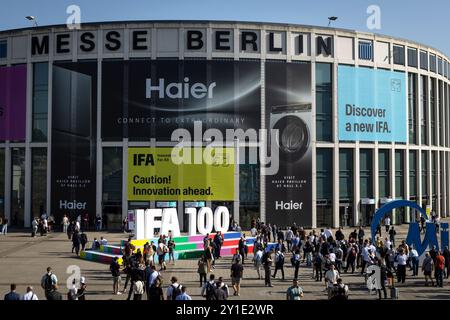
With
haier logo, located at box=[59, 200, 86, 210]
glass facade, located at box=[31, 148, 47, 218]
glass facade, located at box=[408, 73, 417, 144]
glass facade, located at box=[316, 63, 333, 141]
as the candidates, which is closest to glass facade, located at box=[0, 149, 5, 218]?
glass facade, located at box=[31, 148, 47, 218]

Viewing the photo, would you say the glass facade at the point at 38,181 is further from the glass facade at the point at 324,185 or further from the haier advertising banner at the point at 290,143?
the glass facade at the point at 324,185

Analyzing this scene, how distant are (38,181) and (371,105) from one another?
31.3m

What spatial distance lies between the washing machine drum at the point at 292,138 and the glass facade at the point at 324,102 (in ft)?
6.36

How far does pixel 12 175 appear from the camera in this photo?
47.9 meters

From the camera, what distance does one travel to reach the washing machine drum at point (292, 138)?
4606 cm

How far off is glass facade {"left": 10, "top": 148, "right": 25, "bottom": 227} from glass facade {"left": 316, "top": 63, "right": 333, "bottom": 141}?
2704cm

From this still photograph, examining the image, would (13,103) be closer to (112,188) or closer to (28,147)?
(28,147)

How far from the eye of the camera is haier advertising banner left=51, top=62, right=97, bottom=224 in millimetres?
45656

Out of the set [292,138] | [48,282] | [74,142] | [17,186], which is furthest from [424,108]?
[48,282]

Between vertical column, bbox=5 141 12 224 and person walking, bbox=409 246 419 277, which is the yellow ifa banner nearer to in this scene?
vertical column, bbox=5 141 12 224

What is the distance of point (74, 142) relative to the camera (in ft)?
151

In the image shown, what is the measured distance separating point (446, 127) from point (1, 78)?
159 feet
